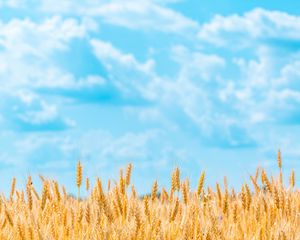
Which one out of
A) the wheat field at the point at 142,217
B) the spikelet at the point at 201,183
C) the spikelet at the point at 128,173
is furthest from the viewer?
the spikelet at the point at 128,173

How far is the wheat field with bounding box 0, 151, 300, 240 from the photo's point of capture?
155 inches

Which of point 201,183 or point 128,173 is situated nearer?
point 201,183

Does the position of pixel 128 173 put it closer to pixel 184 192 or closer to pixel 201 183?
pixel 184 192

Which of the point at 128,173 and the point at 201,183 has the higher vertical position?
the point at 128,173

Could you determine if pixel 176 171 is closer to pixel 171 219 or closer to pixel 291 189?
pixel 171 219

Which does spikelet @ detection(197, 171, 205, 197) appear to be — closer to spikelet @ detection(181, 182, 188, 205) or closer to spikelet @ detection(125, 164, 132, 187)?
spikelet @ detection(181, 182, 188, 205)

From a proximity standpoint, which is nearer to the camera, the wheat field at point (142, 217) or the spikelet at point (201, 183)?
the wheat field at point (142, 217)

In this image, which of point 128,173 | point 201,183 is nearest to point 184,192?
point 201,183

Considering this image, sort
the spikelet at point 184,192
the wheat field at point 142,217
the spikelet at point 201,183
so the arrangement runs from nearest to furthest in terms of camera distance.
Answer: the wheat field at point 142,217
the spikelet at point 201,183
the spikelet at point 184,192

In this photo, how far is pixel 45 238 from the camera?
385 cm

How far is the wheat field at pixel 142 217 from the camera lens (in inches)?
155

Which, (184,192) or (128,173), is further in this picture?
(128,173)

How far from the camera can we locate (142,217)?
445cm

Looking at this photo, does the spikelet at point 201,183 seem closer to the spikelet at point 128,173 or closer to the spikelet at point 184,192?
the spikelet at point 184,192
